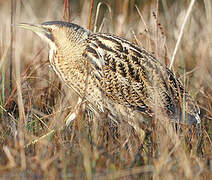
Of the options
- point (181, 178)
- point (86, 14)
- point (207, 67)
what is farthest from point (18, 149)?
point (86, 14)

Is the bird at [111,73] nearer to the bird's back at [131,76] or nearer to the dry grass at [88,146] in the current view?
the bird's back at [131,76]

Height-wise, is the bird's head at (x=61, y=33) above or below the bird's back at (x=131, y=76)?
above

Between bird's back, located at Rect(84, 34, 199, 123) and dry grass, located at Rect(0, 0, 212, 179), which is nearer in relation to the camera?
dry grass, located at Rect(0, 0, 212, 179)

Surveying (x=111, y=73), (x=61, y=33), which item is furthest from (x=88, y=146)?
(x=61, y=33)

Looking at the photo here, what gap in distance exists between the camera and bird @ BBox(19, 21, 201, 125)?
115 inches

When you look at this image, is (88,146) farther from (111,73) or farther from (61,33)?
(61,33)

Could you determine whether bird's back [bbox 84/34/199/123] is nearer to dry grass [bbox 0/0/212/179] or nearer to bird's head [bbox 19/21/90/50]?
bird's head [bbox 19/21/90/50]

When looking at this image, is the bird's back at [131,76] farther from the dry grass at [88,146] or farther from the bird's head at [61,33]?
the dry grass at [88,146]

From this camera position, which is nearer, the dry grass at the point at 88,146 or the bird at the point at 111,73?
the dry grass at the point at 88,146

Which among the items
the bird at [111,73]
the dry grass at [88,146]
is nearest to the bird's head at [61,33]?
the bird at [111,73]

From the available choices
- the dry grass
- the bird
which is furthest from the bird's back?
the dry grass

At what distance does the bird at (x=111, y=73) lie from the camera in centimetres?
293

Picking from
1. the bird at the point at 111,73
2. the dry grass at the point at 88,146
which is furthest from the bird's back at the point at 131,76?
the dry grass at the point at 88,146

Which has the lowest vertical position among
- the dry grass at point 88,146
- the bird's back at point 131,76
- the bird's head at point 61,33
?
the dry grass at point 88,146
